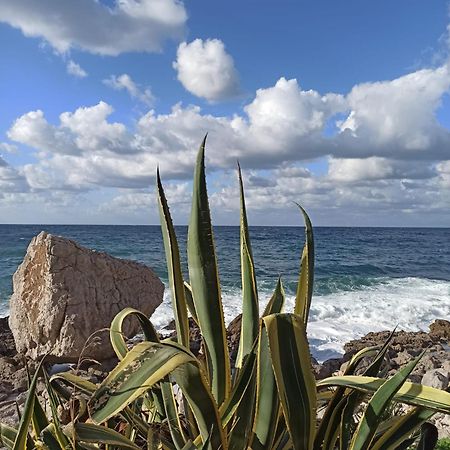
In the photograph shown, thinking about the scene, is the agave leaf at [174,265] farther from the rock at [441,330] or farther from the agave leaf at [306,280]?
the rock at [441,330]

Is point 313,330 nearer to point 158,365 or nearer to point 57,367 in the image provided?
point 57,367

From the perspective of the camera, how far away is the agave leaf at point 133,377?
98 cm

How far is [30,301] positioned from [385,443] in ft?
16.6

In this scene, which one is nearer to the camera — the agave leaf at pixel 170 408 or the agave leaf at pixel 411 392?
the agave leaf at pixel 411 392

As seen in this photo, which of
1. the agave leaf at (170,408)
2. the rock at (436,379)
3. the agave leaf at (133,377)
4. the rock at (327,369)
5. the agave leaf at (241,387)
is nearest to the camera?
the agave leaf at (133,377)

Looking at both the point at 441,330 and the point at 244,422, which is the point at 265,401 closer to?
the point at 244,422

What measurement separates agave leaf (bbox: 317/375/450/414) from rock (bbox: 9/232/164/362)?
14.2 feet

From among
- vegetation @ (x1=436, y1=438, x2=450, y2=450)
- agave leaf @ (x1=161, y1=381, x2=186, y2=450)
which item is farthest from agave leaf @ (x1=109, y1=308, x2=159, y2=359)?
vegetation @ (x1=436, y1=438, x2=450, y2=450)

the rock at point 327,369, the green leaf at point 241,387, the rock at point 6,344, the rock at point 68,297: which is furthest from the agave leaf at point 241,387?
the rock at point 6,344

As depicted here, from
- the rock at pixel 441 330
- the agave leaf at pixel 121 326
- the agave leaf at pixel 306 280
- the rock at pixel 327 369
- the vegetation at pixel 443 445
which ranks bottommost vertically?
the rock at pixel 441 330

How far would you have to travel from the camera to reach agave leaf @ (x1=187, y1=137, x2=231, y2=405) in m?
1.32

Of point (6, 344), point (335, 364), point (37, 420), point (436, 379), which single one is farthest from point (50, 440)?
point (6, 344)

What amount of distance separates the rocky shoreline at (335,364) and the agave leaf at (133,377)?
2.15 metres

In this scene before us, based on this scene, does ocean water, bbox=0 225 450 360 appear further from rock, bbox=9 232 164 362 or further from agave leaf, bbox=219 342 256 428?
agave leaf, bbox=219 342 256 428
